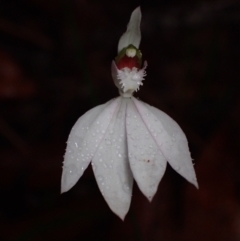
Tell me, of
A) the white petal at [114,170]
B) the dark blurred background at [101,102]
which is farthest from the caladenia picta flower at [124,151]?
the dark blurred background at [101,102]

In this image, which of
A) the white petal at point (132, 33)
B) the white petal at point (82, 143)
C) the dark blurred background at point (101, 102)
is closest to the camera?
the white petal at point (82, 143)

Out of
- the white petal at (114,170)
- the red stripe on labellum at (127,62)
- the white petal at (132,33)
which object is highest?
the white petal at (132,33)

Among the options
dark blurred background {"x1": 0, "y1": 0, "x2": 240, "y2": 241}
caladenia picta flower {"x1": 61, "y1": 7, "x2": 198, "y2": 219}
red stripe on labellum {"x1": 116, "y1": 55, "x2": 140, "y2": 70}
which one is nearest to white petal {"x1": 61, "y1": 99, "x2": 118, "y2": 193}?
caladenia picta flower {"x1": 61, "y1": 7, "x2": 198, "y2": 219}

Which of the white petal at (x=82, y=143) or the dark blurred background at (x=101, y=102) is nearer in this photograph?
the white petal at (x=82, y=143)

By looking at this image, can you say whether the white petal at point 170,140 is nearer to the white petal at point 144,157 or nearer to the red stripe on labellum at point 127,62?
the white petal at point 144,157

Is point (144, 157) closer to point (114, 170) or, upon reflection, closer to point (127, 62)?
point (114, 170)

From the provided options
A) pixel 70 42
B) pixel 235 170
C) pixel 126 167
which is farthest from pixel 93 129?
pixel 70 42

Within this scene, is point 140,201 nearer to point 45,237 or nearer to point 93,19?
point 45,237

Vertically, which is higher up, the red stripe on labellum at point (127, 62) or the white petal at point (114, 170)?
the red stripe on labellum at point (127, 62)

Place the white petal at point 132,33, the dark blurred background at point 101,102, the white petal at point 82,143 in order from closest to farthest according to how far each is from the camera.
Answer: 1. the white petal at point 82,143
2. the white petal at point 132,33
3. the dark blurred background at point 101,102
